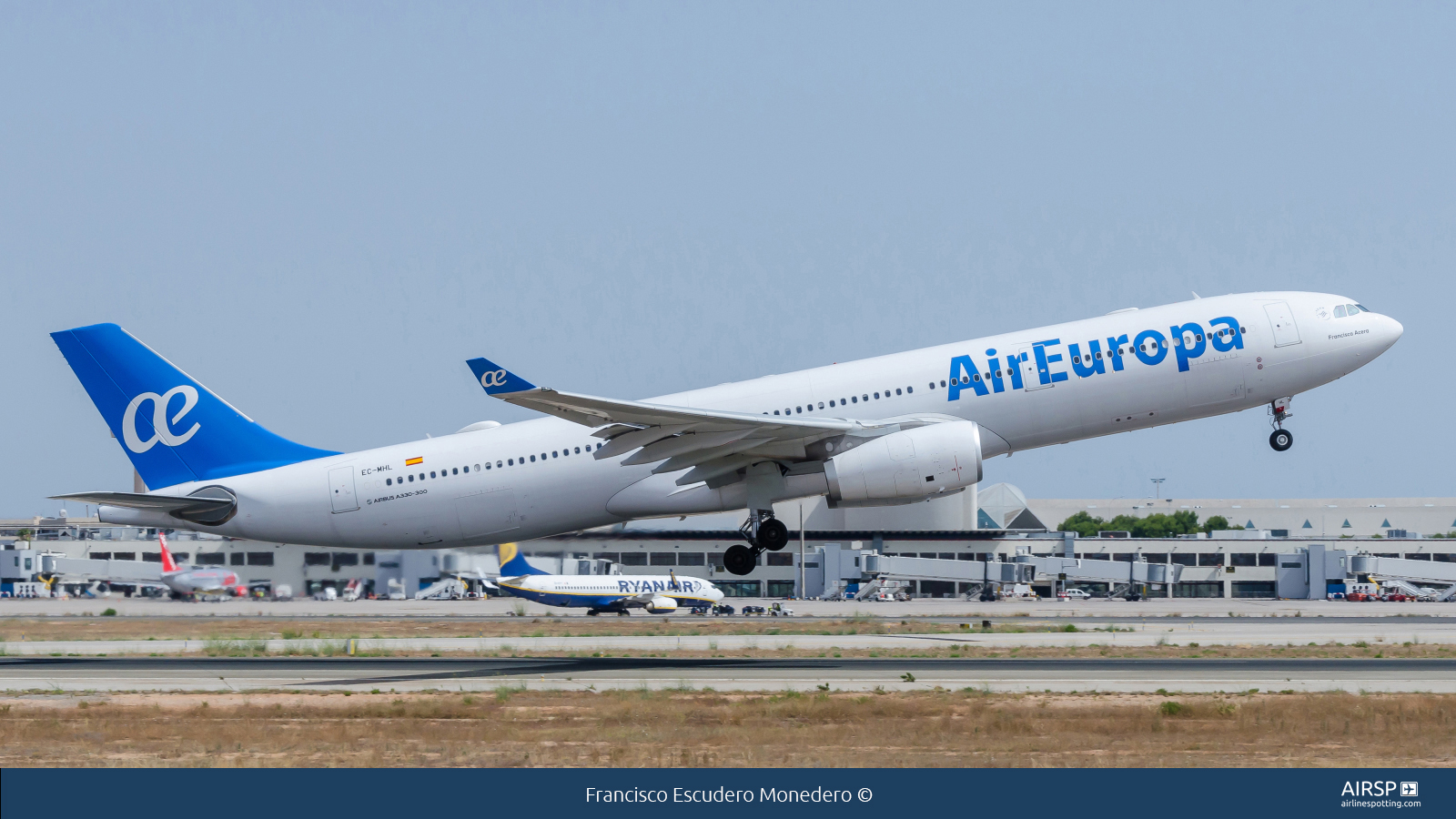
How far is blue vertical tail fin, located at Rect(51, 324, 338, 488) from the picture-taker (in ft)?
112

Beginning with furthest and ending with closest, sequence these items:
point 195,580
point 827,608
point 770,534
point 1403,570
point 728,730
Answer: point 1403,570, point 827,608, point 195,580, point 770,534, point 728,730

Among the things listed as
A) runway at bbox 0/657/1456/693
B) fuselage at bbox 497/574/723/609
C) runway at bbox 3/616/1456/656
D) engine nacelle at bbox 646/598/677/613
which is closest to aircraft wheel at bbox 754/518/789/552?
runway at bbox 0/657/1456/693

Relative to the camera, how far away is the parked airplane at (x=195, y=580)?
173 feet

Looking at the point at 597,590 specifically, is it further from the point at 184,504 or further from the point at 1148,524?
the point at 1148,524

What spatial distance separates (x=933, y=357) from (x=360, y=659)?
16.6m

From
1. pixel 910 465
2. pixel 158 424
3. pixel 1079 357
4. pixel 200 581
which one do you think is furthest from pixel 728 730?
pixel 200 581

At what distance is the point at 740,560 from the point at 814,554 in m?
49.8

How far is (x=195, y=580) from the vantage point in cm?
6006

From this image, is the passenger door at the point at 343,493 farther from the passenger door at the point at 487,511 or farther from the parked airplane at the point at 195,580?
the parked airplane at the point at 195,580

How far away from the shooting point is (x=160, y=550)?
215ft

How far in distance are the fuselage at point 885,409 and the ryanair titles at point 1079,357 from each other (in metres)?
0.03

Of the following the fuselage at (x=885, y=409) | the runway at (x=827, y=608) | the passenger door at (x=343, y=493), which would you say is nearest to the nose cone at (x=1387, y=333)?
the fuselage at (x=885, y=409)

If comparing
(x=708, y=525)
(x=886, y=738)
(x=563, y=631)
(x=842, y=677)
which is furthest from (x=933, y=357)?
(x=708, y=525)

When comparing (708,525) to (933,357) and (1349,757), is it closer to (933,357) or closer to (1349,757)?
(933,357)
